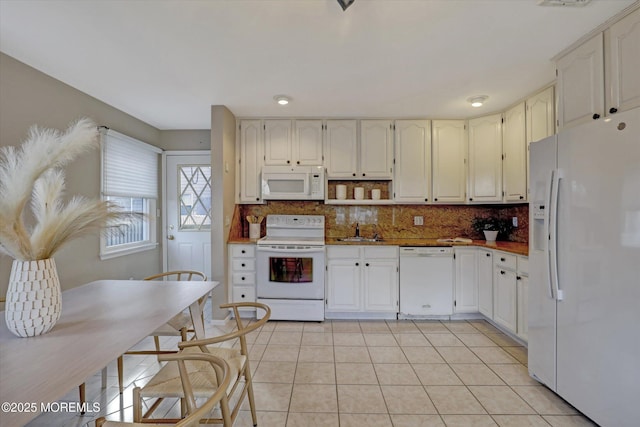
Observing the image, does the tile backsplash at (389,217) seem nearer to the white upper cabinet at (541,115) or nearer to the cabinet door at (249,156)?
the cabinet door at (249,156)

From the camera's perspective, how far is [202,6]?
1716 mm

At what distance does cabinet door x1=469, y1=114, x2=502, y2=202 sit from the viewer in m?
3.42

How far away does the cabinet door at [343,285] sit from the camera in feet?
11.3

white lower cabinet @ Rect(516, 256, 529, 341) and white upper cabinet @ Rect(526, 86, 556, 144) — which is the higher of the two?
white upper cabinet @ Rect(526, 86, 556, 144)

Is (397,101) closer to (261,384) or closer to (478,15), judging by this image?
(478,15)

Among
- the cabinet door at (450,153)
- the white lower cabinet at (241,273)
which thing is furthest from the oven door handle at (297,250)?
the cabinet door at (450,153)

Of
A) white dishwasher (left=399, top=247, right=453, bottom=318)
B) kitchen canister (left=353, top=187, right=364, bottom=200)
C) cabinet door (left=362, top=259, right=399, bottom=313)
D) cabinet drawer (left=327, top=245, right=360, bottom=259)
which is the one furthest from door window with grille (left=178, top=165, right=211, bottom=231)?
white dishwasher (left=399, top=247, right=453, bottom=318)

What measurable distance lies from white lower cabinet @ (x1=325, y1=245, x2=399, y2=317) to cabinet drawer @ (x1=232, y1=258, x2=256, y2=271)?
0.88m

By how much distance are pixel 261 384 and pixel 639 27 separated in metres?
3.22

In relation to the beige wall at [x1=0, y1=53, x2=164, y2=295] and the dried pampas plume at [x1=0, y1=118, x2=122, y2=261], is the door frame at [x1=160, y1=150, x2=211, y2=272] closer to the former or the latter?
the beige wall at [x1=0, y1=53, x2=164, y2=295]

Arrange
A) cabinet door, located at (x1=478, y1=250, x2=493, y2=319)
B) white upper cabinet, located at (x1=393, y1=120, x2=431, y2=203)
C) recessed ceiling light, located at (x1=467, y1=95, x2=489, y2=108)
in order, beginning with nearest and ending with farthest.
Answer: recessed ceiling light, located at (x1=467, y1=95, x2=489, y2=108) < cabinet door, located at (x1=478, y1=250, x2=493, y2=319) < white upper cabinet, located at (x1=393, y1=120, x2=431, y2=203)

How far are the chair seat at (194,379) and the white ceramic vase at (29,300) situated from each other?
50cm

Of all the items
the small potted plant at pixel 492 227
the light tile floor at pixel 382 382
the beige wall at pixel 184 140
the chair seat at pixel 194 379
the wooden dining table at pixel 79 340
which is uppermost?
the beige wall at pixel 184 140

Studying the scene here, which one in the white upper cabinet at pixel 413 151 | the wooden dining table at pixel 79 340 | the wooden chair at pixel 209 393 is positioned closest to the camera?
the wooden chair at pixel 209 393
